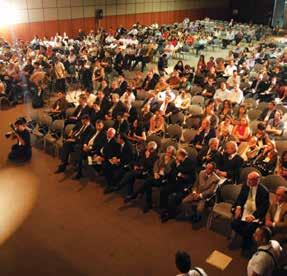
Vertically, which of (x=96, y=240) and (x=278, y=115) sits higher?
(x=278, y=115)

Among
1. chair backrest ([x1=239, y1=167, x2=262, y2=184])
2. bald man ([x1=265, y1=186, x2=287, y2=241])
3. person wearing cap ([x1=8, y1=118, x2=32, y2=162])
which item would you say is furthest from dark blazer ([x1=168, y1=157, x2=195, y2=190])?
person wearing cap ([x1=8, y1=118, x2=32, y2=162])

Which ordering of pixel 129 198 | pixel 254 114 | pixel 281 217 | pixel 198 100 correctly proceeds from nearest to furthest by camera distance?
pixel 281 217
pixel 129 198
pixel 254 114
pixel 198 100

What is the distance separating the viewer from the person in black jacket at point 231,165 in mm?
6375

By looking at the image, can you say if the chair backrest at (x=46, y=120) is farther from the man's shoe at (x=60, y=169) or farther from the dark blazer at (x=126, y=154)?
the dark blazer at (x=126, y=154)

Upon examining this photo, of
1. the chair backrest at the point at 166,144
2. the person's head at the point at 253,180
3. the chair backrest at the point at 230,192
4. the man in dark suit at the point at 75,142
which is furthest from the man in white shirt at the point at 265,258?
the man in dark suit at the point at 75,142

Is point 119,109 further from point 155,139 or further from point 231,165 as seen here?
point 231,165

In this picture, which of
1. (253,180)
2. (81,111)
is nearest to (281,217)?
(253,180)

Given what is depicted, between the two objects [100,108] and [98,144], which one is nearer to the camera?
[98,144]

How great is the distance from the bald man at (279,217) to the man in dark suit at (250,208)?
0.40 ft

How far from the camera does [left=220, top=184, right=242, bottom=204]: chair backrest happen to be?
5.94 meters

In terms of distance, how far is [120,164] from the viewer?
7.11 metres

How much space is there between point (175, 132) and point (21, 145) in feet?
10.7

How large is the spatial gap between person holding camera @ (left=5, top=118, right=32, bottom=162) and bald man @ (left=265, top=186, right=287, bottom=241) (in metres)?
5.23


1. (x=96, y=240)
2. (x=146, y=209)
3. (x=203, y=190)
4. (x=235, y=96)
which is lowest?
(x=96, y=240)
